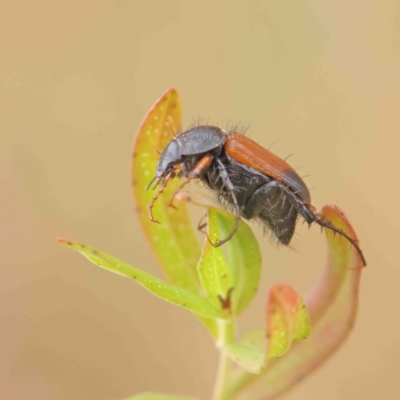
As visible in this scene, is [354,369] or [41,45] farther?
[41,45]

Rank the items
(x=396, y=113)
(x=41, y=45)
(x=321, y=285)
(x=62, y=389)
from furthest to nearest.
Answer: (x=41, y=45)
(x=396, y=113)
(x=62, y=389)
(x=321, y=285)

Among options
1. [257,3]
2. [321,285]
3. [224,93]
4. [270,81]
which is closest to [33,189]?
[224,93]

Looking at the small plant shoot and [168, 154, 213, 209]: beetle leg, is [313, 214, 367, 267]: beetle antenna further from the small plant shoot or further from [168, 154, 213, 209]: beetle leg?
[168, 154, 213, 209]: beetle leg

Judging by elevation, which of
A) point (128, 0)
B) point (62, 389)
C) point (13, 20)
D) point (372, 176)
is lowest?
point (62, 389)

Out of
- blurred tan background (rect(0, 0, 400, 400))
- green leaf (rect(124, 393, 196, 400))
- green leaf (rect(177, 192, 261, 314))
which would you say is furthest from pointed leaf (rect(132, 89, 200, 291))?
blurred tan background (rect(0, 0, 400, 400))

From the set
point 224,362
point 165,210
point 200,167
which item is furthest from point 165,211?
point 224,362

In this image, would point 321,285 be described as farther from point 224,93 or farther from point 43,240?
point 224,93

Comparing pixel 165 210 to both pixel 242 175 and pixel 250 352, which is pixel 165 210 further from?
pixel 250 352
